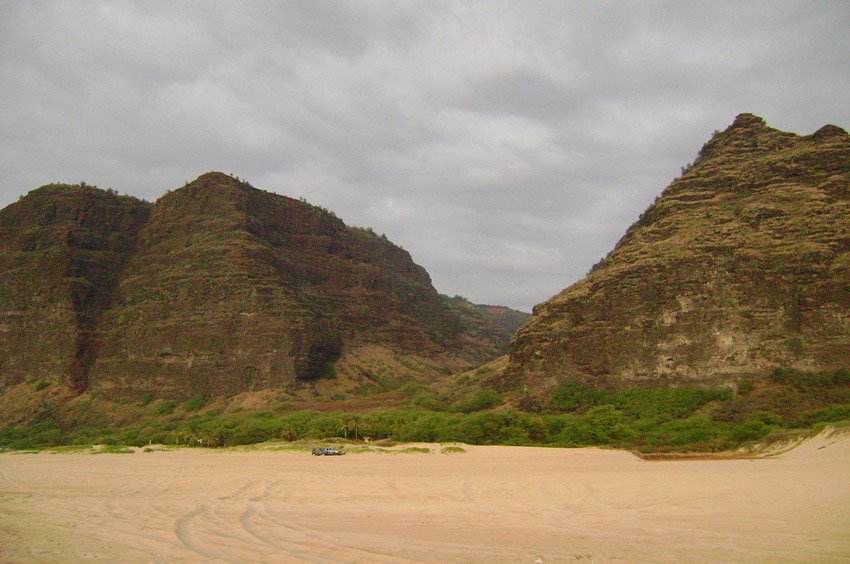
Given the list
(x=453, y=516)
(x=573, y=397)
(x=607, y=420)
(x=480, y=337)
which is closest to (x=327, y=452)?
(x=607, y=420)

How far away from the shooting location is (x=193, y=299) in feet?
235

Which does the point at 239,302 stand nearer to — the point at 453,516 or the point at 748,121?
the point at 748,121

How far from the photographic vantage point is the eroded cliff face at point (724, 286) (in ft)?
128

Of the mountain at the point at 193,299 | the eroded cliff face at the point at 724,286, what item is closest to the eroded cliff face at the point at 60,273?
the mountain at the point at 193,299

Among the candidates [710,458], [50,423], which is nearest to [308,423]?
[710,458]

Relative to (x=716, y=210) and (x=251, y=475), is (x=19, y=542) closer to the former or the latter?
(x=251, y=475)

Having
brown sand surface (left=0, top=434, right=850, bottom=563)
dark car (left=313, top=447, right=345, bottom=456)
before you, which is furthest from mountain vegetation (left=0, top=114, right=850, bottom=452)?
brown sand surface (left=0, top=434, right=850, bottom=563)

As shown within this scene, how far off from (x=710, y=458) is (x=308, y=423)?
28.3 m

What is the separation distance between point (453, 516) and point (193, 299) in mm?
67677

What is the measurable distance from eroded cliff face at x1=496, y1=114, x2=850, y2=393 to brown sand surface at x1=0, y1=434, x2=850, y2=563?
2267cm

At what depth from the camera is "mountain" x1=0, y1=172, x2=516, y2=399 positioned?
222 feet

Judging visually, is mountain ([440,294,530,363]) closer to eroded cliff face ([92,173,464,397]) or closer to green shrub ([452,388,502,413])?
→ eroded cliff face ([92,173,464,397])

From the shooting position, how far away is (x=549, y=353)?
47625 millimetres

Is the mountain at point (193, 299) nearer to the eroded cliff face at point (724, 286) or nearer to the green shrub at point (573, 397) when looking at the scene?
the eroded cliff face at point (724, 286)
